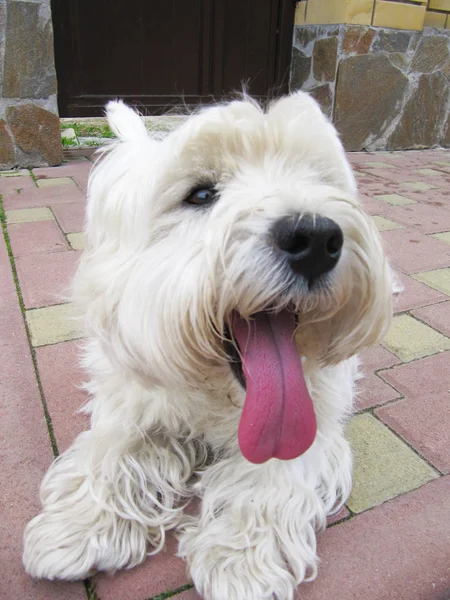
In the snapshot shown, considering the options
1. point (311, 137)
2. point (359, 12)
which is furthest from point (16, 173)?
point (311, 137)

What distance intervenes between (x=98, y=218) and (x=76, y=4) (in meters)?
5.08

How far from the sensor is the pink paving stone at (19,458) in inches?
55.6

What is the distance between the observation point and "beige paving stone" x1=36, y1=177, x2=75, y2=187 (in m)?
4.97

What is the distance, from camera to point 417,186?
18.2ft

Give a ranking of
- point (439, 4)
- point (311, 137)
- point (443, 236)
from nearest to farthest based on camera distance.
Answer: point (311, 137) → point (443, 236) → point (439, 4)

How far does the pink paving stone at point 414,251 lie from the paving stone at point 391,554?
2107 millimetres

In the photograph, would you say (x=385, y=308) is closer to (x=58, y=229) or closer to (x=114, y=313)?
(x=114, y=313)

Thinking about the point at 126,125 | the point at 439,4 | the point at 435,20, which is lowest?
the point at 126,125

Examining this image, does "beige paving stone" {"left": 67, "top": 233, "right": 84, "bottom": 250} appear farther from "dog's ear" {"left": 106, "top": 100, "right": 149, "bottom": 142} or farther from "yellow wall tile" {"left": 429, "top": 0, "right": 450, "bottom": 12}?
"yellow wall tile" {"left": 429, "top": 0, "right": 450, "bottom": 12}

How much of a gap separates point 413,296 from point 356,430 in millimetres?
1358

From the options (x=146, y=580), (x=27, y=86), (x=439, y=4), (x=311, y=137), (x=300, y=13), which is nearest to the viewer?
(x=146, y=580)

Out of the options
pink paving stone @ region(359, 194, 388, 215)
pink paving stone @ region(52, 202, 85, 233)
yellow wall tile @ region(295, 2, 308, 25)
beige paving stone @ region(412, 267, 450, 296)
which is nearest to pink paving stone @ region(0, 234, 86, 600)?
pink paving stone @ region(52, 202, 85, 233)

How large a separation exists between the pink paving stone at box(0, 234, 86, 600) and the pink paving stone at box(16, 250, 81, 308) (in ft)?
0.85

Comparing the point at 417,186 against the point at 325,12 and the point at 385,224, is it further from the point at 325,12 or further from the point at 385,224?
the point at 325,12
